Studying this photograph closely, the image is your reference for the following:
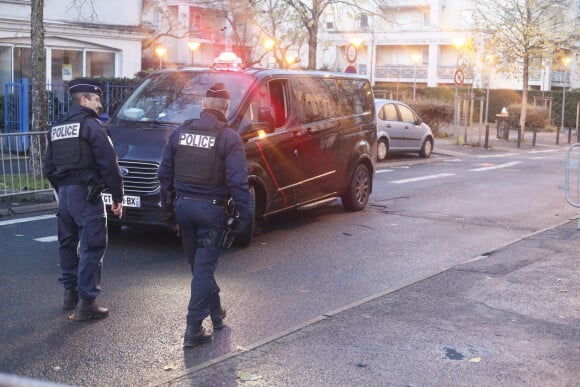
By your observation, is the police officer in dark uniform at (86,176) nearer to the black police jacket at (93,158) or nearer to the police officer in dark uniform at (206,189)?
the black police jacket at (93,158)

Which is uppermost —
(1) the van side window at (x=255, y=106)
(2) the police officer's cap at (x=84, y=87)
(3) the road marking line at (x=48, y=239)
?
(2) the police officer's cap at (x=84, y=87)

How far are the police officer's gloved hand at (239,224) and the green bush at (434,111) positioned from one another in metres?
24.2

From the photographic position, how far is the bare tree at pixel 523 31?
33.8 m

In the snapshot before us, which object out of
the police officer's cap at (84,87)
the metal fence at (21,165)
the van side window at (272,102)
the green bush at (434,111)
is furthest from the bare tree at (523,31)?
the police officer's cap at (84,87)

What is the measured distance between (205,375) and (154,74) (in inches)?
245

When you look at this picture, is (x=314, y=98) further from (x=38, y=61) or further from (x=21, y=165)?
(x=38, y=61)

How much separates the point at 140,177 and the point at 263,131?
5.22 feet

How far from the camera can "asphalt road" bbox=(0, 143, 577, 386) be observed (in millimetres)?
5477

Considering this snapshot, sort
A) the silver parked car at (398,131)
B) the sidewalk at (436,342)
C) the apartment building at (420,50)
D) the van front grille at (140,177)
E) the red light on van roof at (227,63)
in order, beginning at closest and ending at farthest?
the sidewalk at (436,342), the van front grille at (140,177), the red light on van roof at (227,63), the silver parked car at (398,131), the apartment building at (420,50)

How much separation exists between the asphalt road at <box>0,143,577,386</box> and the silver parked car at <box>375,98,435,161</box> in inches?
265

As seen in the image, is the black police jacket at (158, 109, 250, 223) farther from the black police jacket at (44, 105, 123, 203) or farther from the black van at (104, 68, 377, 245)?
the black van at (104, 68, 377, 245)

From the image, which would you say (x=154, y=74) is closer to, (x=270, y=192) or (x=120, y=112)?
(x=120, y=112)

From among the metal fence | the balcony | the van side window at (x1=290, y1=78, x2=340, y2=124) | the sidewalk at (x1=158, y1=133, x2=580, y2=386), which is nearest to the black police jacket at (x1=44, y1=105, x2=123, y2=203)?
the sidewalk at (x1=158, y1=133, x2=580, y2=386)

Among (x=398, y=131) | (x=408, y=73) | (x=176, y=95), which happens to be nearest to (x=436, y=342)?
(x=176, y=95)
